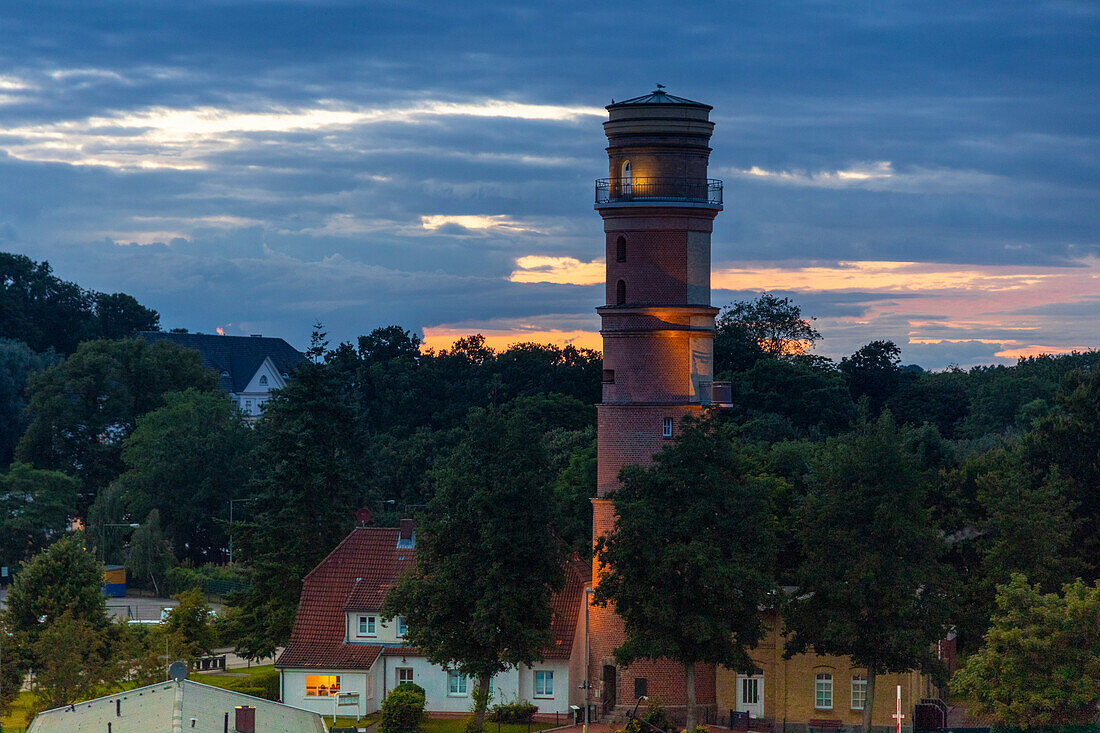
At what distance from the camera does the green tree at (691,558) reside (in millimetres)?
51375

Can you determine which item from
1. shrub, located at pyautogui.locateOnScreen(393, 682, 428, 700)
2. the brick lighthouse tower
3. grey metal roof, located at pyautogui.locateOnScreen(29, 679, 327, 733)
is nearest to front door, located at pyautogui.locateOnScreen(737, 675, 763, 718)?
the brick lighthouse tower

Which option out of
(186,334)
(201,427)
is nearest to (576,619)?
(201,427)

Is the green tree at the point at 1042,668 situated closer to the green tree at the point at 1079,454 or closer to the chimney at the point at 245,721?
the green tree at the point at 1079,454

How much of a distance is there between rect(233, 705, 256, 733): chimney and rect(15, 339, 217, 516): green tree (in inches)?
3169

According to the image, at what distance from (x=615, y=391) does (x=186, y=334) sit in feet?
394

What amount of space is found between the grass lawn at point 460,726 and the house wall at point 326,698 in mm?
2617

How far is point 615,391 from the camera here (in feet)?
189

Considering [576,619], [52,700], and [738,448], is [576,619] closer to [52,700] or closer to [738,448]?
[738,448]

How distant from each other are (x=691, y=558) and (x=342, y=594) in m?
16.3

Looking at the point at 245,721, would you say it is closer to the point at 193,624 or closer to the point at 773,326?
the point at 193,624

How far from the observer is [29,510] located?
10306 centimetres

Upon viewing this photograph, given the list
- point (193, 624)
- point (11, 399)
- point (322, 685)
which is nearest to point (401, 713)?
point (322, 685)

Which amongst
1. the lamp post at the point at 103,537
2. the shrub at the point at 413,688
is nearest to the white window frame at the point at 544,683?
the shrub at the point at 413,688

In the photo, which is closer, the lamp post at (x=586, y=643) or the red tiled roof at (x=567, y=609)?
the lamp post at (x=586, y=643)
